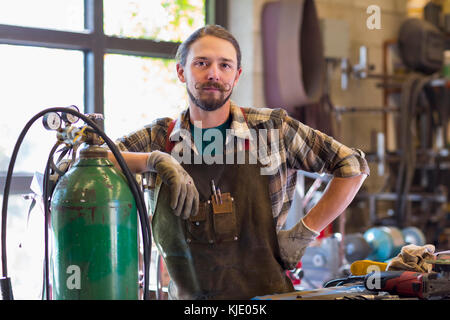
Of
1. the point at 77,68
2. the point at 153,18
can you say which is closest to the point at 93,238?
the point at 77,68

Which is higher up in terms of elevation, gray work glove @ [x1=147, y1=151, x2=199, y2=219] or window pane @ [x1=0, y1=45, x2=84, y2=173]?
window pane @ [x1=0, y1=45, x2=84, y2=173]

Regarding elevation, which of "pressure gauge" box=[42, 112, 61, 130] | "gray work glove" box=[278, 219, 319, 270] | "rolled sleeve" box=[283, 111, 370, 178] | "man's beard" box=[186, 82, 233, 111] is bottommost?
"gray work glove" box=[278, 219, 319, 270]

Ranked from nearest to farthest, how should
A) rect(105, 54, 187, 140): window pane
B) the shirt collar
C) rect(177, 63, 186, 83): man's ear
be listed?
the shirt collar → rect(177, 63, 186, 83): man's ear → rect(105, 54, 187, 140): window pane

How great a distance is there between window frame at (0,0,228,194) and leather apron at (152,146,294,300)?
194 cm

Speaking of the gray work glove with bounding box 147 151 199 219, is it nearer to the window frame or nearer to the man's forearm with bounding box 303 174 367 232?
the man's forearm with bounding box 303 174 367 232

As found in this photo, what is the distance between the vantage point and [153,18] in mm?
4316

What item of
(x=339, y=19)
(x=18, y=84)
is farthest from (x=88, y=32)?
(x=339, y=19)

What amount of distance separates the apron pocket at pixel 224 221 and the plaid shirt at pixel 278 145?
0.20 meters

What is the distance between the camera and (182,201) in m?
1.43

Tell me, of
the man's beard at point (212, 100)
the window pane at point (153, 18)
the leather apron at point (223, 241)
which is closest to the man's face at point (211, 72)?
the man's beard at point (212, 100)

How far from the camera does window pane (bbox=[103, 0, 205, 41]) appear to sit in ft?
13.4

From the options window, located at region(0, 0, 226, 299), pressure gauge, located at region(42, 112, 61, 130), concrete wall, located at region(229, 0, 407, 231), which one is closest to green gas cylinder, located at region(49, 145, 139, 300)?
pressure gauge, located at region(42, 112, 61, 130)

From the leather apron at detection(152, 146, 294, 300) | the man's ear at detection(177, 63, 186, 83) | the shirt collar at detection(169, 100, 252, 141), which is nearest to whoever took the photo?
the leather apron at detection(152, 146, 294, 300)

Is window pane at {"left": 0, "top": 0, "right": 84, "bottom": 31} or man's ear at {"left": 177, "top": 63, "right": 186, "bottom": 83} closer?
man's ear at {"left": 177, "top": 63, "right": 186, "bottom": 83}
